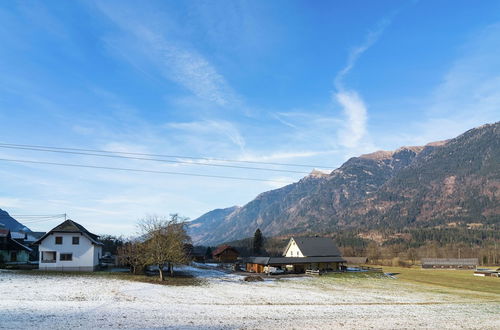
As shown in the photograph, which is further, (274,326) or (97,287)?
(97,287)

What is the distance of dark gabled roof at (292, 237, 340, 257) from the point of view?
100 meters

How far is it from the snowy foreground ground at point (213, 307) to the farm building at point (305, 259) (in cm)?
3013

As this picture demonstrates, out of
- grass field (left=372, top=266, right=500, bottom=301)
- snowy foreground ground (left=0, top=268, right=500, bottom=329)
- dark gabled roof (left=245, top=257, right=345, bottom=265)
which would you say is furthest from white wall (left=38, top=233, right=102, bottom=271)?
grass field (left=372, top=266, right=500, bottom=301)

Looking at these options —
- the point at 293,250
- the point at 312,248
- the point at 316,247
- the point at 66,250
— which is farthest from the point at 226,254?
the point at 66,250

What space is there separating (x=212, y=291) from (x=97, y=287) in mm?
15749

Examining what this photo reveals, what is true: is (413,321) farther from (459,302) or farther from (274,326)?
(459,302)

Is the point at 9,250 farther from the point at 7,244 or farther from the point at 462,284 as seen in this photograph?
the point at 462,284

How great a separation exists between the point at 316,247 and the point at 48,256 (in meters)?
69.3

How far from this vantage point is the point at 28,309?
30.7 meters

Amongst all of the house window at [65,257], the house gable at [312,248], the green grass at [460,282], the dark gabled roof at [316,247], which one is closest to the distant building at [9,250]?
the house window at [65,257]

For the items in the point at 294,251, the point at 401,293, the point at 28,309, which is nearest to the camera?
the point at 28,309

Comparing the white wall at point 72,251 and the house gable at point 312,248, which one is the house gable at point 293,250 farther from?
the white wall at point 72,251

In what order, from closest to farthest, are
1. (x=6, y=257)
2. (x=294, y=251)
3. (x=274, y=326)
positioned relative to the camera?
1. (x=274, y=326)
2. (x=6, y=257)
3. (x=294, y=251)

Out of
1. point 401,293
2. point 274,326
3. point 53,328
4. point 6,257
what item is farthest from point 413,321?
point 6,257
